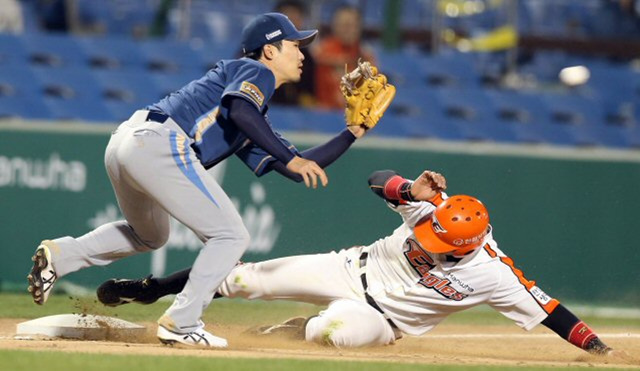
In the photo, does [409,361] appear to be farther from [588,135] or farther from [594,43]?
[594,43]

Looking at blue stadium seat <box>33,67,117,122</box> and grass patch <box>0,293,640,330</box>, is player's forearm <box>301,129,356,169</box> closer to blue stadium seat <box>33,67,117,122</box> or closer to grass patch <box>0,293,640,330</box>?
grass patch <box>0,293,640,330</box>

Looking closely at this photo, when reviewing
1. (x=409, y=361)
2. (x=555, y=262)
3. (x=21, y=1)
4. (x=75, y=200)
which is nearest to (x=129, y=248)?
(x=409, y=361)

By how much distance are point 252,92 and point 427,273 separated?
147 centimetres

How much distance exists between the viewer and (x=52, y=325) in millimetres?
6555

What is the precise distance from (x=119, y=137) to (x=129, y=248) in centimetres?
83

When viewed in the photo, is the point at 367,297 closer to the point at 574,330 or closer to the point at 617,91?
the point at 574,330

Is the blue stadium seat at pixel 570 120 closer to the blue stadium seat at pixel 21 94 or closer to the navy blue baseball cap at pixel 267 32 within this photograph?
the blue stadium seat at pixel 21 94

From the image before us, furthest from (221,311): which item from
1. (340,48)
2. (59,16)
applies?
(59,16)

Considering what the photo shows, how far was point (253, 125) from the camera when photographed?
223 inches

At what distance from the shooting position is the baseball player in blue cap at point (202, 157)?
5773 millimetres

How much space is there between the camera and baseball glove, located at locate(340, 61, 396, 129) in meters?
6.36

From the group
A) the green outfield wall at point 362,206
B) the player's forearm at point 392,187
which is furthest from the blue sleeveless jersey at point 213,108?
the green outfield wall at point 362,206

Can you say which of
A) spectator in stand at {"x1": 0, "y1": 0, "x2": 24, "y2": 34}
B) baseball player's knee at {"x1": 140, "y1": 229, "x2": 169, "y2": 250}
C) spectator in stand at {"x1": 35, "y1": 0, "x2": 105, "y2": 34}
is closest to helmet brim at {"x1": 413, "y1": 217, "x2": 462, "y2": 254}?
baseball player's knee at {"x1": 140, "y1": 229, "x2": 169, "y2": 250}

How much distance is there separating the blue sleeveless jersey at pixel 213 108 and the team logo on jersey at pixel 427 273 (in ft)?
3.03
